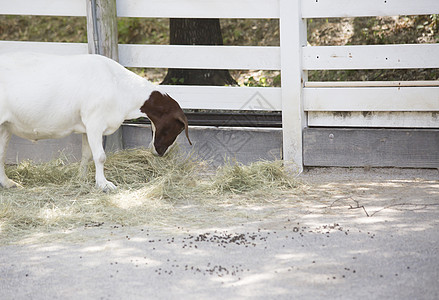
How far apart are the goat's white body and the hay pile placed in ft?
1.07

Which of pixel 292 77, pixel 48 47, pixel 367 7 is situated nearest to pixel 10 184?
pixel 48 47

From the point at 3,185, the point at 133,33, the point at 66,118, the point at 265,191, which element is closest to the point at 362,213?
the point at 265,191

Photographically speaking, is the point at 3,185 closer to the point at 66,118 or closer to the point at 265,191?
the point at 66,118

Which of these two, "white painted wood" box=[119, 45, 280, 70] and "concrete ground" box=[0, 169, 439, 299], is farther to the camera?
"white painted wood" box=[119, 45, 280, 70]

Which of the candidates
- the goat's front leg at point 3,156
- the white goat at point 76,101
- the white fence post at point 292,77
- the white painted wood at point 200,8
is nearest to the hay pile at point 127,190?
the goat's front leg at point 3,156

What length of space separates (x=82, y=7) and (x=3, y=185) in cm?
199

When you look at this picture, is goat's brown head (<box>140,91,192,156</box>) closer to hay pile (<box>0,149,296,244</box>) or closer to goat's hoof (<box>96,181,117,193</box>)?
hay pile (<box>0,149,296,244</box>)

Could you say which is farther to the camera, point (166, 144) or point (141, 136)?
point (141, 136)

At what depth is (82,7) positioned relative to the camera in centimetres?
683

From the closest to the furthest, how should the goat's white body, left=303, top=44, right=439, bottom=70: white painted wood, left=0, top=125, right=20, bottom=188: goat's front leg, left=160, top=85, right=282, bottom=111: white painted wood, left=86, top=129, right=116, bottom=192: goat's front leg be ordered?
the goat's white body
left=86, top=129, right=116, bottom=192: goat's front leg
left=0, top=125, right=20, bottom=188: goat's front leg
left=303, top=44, right=439, bottom=70: white painted wood
left=160, top=85, right=282, bottom=111: white painted wood

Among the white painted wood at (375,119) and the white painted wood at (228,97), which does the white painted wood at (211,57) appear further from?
the white painted wood at (375,119)

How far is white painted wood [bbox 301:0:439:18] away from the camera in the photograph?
20.0ft

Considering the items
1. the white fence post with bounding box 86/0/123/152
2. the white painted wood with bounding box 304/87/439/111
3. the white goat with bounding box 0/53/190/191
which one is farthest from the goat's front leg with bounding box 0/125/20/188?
the white painted wood with bounding box 304/87/439/111

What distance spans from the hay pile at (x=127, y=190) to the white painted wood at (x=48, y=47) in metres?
1.14
